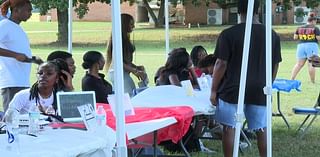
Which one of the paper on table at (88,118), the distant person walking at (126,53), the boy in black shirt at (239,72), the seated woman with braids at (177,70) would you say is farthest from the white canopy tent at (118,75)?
the distant person walking at (126,53)

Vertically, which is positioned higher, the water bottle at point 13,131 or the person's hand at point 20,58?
the person's hand at point 20,58

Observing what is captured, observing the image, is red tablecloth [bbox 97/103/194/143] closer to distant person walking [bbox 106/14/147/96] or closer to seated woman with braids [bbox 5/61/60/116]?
seated woman with braids [bbox 5/61/60/116]

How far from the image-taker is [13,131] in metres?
3.34

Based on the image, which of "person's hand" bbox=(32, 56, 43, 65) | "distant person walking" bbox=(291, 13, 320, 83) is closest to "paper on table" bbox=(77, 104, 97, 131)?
"person's hand" bbox=(32, 56, 43, 65)

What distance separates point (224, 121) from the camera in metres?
5.70

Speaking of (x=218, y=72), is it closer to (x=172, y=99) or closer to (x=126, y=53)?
(x=172, y=99)

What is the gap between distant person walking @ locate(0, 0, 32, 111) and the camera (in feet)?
19.2

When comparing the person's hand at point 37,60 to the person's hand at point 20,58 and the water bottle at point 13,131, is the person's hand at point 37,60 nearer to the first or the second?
the person's hand at point 20,58

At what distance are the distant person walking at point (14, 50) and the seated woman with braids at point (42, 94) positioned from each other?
35.3 inches

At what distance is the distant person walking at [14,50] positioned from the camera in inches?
230

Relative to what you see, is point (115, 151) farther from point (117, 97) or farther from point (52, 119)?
point (52, 119)

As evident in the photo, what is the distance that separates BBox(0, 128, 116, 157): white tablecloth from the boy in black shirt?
1932mm

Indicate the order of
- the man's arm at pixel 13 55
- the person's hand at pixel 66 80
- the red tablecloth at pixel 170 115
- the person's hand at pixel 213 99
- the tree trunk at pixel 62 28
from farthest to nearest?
1. the tree trunk at pixel 62 28
2. the person's hand at pixel 213 99
3. the man's arm at pixel 13 55
4. the person's hand at pixel 66 80
5. the red tablecloth at pixel 170 115

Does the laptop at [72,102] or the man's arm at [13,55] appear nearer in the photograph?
the laptop at [72,102]
